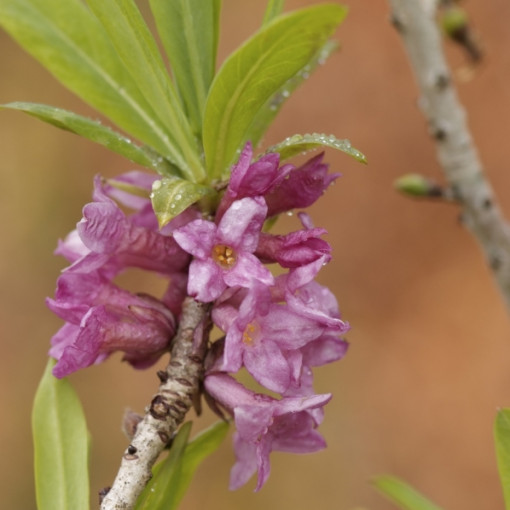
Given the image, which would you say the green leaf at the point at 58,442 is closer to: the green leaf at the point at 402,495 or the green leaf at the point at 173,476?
the green leaf at the point at 173,476

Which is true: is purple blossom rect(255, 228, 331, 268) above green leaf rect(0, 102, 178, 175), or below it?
below

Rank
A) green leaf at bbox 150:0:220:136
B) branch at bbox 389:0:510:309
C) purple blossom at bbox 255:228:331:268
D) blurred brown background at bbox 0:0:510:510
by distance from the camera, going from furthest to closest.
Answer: blurred brown background at bbox 0:0:510:510 < branch at bbox 389:0:510:309 < green leaf at bbox 150:0:220:136 < purple blossom at bbox 255:228:331:268

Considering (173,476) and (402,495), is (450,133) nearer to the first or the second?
(402,495)

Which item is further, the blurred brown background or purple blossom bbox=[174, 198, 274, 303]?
the blurred brown background

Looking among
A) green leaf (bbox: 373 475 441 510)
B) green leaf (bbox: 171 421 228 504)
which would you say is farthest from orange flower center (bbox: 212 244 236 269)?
green leaf (bbox: 373 475 441 510)

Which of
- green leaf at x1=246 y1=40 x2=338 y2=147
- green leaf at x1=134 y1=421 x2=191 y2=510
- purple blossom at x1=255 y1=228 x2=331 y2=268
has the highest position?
green leaf at x1=246 y1=40 x2=338 y2=147

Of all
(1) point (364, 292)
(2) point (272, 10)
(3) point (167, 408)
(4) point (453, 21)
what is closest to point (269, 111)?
(2) point (272, 10)

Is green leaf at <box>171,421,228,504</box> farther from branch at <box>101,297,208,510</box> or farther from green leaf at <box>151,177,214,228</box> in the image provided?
green leaf at <box>151,177,214,228</box>

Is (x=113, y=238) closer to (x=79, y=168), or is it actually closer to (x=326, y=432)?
(x=326, y=432)
